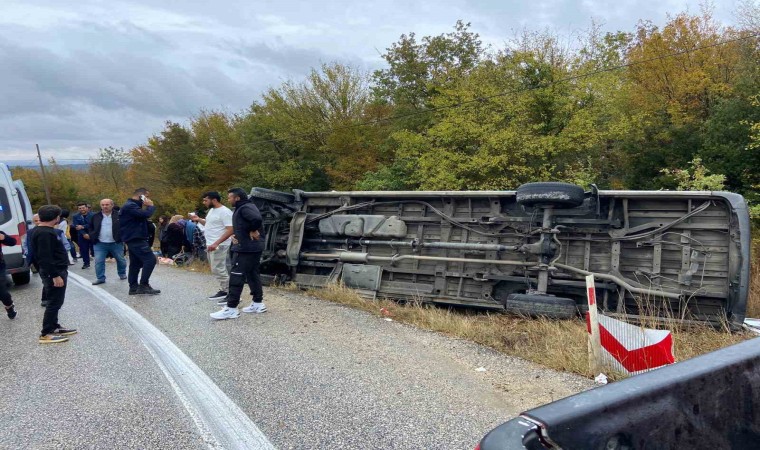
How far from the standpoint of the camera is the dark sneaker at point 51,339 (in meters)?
5.06

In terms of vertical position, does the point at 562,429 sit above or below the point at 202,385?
above

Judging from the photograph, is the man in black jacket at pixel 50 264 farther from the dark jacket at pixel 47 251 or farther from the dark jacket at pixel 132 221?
the dark jacket at pixel 132 221

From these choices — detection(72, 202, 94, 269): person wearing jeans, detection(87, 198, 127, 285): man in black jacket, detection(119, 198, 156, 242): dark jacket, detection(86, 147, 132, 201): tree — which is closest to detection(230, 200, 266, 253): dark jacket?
detection(119, 198, 156, 242): dark jacket

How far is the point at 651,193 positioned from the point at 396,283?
373 centimetres

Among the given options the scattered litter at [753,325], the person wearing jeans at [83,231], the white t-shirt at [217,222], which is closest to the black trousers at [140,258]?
the white t-shirt at [217,222]

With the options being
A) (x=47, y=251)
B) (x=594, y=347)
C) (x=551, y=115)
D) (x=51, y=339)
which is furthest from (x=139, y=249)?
(x=551, y=115)

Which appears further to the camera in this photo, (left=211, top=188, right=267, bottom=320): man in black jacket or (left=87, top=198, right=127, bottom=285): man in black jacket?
(left=87, top=198, right=127, bottom=285): man in black jacket

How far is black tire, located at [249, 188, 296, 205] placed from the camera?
823 cm

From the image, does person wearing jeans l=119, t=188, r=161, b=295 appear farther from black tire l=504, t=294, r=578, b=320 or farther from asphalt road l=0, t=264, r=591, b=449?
black tire l=504, t=294, r=578, b=320

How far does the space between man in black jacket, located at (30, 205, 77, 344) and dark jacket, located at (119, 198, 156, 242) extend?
2.19 m

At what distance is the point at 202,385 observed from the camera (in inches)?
152

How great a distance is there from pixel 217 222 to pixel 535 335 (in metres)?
4.64

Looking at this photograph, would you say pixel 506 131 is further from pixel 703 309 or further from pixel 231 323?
pixel 231 323

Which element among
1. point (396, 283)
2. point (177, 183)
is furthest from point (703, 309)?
point (177, 183)
